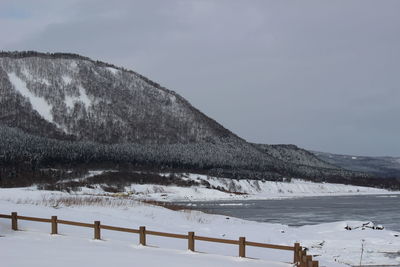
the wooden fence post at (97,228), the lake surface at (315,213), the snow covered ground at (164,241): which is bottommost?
the lake surface at (315,213)

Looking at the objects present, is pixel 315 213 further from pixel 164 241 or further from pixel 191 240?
pixel 191 240

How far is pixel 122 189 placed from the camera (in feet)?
560

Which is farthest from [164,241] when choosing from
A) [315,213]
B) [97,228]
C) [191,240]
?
[315,213]

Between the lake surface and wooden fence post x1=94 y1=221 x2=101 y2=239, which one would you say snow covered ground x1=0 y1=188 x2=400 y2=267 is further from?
the lake surface

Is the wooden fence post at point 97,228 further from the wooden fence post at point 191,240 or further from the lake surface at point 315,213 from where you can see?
the lake surface at point 315,213

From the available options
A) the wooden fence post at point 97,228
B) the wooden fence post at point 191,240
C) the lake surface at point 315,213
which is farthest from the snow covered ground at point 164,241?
the lake surface at point 315,213

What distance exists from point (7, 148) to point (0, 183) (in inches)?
1652

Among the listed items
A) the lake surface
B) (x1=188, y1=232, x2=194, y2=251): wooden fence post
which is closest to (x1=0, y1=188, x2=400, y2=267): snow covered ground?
(x1=188, y1=232, x2=194, y2=251): wooden fence post

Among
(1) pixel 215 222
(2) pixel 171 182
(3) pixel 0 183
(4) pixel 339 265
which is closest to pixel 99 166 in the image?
(2) pixel 171 182

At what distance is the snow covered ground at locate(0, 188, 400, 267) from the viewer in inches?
871

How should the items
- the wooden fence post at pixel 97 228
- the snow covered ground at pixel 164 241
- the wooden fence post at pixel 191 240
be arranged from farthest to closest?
the wooden fence post at pixel 97 228 → the wooden fence post at pixel 191 240 → the snow covered ground at pixel 164 241

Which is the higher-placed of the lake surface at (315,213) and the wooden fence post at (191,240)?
the wooden fence post at (191,240)

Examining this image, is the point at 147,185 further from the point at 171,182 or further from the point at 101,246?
the point at 101,246

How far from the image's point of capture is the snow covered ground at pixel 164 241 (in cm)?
2212
